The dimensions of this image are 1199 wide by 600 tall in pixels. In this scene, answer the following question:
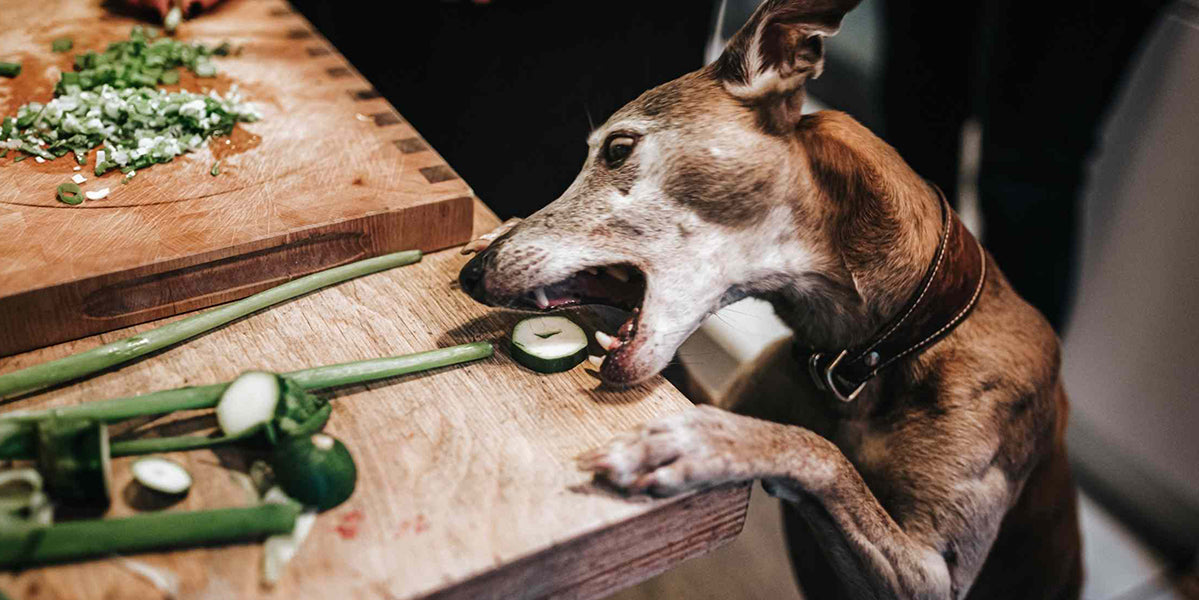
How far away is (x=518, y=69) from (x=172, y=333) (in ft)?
3.48

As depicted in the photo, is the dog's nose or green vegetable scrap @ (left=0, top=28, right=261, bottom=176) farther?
green vegetable scrap @ (left=0, top=28, right=261, bottom=176)

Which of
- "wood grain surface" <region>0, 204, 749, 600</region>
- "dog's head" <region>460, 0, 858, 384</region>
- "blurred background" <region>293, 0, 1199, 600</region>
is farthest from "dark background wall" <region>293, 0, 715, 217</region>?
Result: "wood grain surface" <region>0, 204, 749, 600</region>

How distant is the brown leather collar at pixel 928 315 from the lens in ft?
4.28

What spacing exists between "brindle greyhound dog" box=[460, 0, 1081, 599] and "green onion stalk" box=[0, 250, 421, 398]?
0.24 m

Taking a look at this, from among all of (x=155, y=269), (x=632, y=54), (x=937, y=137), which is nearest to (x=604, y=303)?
→ (x=632, y=54)

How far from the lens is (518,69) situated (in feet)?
6.54

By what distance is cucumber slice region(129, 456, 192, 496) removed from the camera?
3.24 feet

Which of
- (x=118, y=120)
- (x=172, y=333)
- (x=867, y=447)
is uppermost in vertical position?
(x=118, y=120)

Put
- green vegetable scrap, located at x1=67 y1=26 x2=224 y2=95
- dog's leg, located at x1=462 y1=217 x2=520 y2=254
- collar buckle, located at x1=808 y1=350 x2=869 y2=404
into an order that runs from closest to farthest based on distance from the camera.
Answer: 1. collar buckle, located at x1=808 y1=350 x2=869 y2=404
2. dog's leg, located at x1=462 y1=217 x2=520 y2=254
3. green vegetable scrap, located at x1=67 y1=26 x2=224 y2=95

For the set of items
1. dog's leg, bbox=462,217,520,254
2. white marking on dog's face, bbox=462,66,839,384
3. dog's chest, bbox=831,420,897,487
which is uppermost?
white marking on dog's face, bbox=462,66,839,384

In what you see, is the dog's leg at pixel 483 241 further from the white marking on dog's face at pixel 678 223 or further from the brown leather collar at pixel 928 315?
the brown leather collar at pixel 928 315

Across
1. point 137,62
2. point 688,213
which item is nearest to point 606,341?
point 688,213

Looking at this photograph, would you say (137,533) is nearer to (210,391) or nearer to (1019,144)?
(210,391)

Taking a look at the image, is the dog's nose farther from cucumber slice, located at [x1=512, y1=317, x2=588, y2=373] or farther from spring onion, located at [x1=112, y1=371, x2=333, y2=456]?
spring onion, located at [x1=112, y1=371, x2=333, y2=456]
